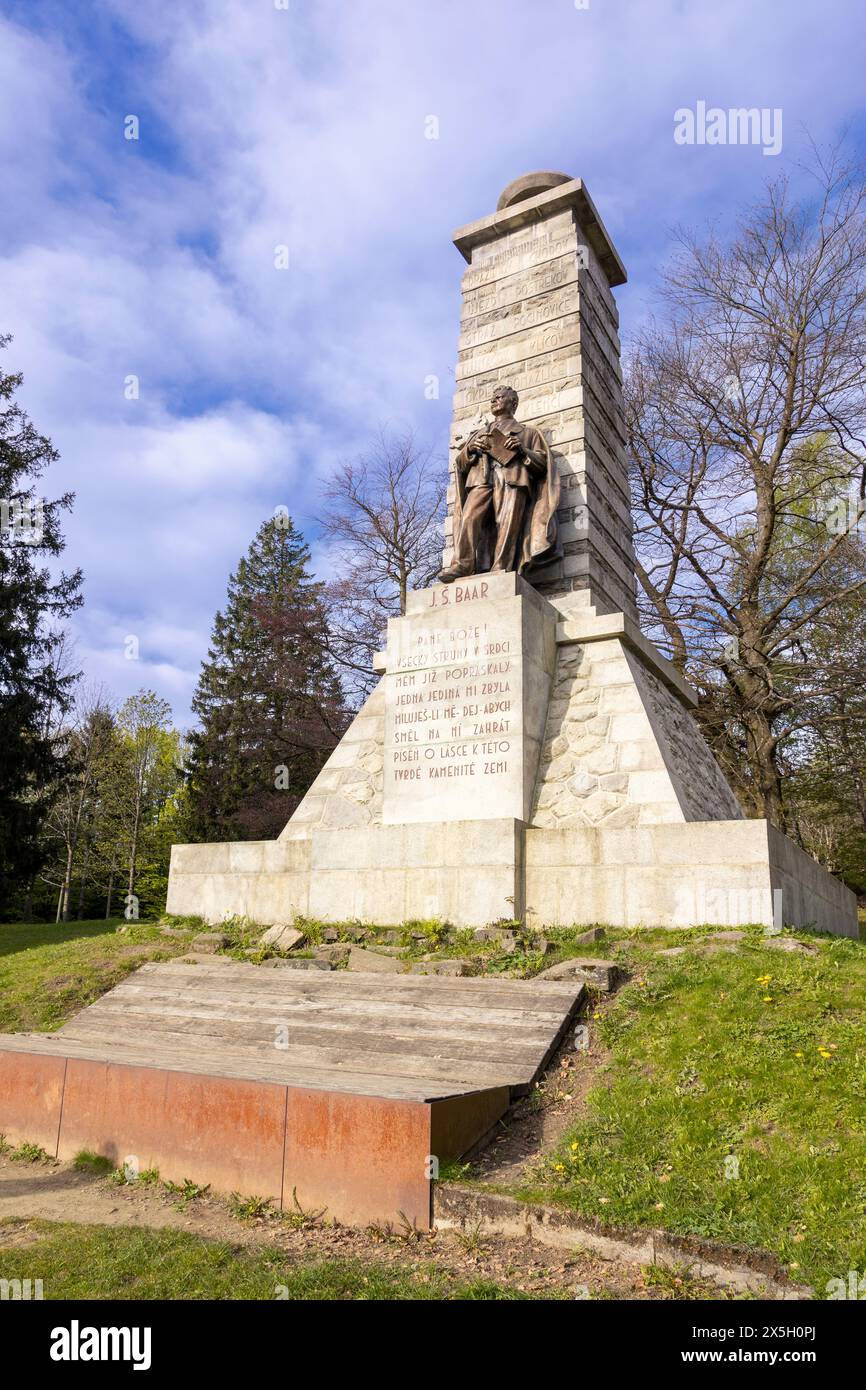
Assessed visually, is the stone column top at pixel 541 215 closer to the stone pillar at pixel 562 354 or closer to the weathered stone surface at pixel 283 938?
the stone pillar at pixel 562 354

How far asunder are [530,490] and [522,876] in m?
4.71

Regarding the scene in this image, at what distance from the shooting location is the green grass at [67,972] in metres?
7.96

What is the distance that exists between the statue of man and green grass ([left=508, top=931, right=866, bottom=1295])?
218 inches

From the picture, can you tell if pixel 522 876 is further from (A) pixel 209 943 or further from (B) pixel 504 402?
(B) pixel 504 402

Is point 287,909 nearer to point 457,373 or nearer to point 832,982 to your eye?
point 832,982

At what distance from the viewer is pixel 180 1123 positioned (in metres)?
5.16

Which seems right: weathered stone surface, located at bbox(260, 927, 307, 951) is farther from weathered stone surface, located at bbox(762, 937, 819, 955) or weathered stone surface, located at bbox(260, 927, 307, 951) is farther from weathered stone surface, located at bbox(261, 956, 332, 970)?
weathered stone surface, located at bbox(762, 937, 819, 955)

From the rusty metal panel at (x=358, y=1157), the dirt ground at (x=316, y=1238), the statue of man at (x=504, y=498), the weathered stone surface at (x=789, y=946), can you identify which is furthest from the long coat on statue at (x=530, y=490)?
the dirt ground at (x=316, y=1238)

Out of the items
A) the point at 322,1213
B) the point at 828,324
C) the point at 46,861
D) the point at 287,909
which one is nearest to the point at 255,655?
the point at 46,861
